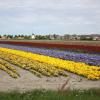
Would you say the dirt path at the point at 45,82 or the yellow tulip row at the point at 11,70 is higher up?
the dirt path at the point at 45,82

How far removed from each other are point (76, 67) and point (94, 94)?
10.5 meters

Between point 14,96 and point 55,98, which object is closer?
point 55,98

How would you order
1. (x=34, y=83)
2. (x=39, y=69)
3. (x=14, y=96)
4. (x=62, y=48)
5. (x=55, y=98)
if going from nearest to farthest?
1. (x=55, y=98)
2. (x=14, y=96)
3. (x=34, y=83)
4. (x=39, y=69)
5. (x=62, y=48)

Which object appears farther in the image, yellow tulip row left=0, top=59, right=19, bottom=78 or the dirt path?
yellow tulip row left=0, top=59, right=19, bottom=78

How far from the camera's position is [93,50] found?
34.9 metres

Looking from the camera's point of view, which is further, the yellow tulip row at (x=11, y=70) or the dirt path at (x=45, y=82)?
the yellow tulip row at (x=11, y=70)

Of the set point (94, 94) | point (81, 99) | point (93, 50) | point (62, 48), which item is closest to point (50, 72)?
point (94, 94)

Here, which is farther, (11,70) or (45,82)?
(11,70)

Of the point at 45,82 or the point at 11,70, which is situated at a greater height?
the point at 45,82

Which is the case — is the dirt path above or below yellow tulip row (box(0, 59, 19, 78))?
above

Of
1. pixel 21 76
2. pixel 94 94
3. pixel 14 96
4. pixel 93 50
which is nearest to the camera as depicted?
pixel 14 96

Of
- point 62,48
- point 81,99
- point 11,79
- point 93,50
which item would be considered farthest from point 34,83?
point 62,48

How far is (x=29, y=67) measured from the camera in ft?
69.8

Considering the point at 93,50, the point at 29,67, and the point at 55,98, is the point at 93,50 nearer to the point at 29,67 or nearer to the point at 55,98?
the point at 29,67
